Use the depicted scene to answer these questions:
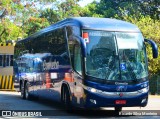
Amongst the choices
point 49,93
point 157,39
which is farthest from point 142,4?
point 49,93

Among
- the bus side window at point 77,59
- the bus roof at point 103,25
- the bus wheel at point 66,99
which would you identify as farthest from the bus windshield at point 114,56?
the bus wheel at point 66,99

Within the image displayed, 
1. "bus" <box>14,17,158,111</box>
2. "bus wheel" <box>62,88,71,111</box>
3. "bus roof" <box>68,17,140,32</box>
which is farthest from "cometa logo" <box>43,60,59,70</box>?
"bus roof" <box>68,17,140,32</box>

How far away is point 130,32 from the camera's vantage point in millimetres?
13414

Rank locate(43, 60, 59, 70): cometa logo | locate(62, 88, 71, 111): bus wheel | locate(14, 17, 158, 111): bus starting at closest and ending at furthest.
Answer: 1. locate(14, 17, 158, 111): bus
2. locate(62, 88, 71, 111): bus wheel
3. locate(43, 60, 59, 70): cometa logo

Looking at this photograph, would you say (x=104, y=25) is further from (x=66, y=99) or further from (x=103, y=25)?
(x=66, y=99)

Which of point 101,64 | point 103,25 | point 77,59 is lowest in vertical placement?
point 101,64

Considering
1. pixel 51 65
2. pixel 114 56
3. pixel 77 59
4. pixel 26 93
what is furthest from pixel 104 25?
pixel 26 93

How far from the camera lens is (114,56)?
1281 cm

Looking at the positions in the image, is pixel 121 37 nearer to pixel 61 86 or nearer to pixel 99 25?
pixel 99 25

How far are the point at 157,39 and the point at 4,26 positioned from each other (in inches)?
536

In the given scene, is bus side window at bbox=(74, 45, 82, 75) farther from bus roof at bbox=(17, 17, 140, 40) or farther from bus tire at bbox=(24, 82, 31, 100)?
bus tire at bbox=(24, 82, 31, 100)

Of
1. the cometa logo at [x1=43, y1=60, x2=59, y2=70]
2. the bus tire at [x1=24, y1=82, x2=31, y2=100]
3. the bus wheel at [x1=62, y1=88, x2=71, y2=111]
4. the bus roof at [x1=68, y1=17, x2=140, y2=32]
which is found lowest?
the bus tire at [x1=24, y1=82, x2=31, y2=100]

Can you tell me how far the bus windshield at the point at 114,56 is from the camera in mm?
12594

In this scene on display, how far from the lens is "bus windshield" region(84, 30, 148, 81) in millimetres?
12594
